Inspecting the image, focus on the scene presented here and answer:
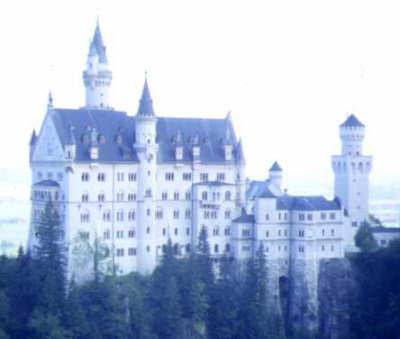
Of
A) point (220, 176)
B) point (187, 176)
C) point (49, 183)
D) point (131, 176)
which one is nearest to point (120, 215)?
point (131, 176)

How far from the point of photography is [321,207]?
113 meters

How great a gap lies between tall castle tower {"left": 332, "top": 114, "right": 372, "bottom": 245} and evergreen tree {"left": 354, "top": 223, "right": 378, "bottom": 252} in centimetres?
107

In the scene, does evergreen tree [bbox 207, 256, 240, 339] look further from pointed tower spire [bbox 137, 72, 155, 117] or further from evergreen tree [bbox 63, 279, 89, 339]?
pointed tower spire [bbox 137, 72, 155, 117]

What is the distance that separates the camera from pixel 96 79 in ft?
376

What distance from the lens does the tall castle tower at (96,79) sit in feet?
376

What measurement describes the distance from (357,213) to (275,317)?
15158 mm

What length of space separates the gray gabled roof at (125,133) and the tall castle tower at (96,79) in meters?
5.07

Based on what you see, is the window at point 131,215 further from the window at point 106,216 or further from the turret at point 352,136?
the turret at point 352,136

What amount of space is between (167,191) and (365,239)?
2064 cm

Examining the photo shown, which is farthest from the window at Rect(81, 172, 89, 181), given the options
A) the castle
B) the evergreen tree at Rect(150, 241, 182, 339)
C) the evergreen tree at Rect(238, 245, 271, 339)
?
the evergreen tree at Rect(238, 245, 271, 339)

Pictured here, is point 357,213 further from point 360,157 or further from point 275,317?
point 275,317

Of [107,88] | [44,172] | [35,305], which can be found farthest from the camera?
[107,88]

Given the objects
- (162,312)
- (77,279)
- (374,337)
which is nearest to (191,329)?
(162,312)

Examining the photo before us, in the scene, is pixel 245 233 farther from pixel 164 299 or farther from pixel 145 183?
pixel 164 299
